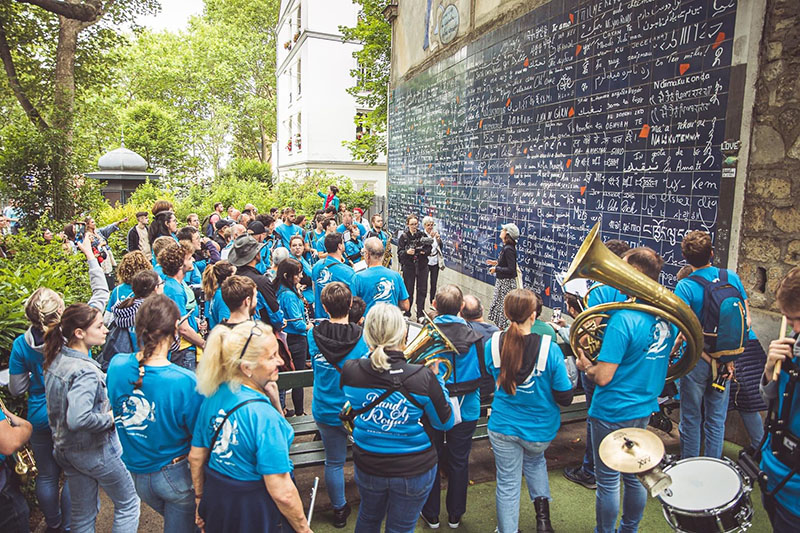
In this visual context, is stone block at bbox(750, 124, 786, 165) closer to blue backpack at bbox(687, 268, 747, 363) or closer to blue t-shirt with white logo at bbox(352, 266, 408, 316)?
blue backpack at bbox(687, 268, 747, 363)

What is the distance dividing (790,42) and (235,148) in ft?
140

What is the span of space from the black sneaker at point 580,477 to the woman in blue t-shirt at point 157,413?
3.05 metres

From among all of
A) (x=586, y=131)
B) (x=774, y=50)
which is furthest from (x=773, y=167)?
(x=586, y=131)

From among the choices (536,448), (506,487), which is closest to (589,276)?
(536,448)

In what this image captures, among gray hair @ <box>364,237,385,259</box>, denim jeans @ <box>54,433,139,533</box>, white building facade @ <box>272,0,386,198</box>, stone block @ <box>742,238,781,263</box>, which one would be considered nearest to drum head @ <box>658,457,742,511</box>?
stone block @ <box>742,238,781,263</box>

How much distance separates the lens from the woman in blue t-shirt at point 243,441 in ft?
7.67

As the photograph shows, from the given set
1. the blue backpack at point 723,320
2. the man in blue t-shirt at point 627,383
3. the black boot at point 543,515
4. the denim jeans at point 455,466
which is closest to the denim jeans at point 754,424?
the blue backpack at point 723,320

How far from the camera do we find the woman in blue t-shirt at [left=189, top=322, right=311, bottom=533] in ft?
7.67

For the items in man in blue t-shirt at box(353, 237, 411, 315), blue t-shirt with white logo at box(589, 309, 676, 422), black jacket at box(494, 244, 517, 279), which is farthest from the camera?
black jacket at box(494, 244, 517, 279)

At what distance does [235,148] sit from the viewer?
4322 cm

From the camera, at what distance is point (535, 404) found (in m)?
3.33

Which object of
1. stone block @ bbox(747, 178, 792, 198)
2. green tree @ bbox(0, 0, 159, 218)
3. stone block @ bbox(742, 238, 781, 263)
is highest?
green tree @ bbox(0, 0, 159, 218)

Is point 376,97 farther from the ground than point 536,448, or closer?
farther from the ground

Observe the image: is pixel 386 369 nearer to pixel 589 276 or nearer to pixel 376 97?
pixel 589 276
